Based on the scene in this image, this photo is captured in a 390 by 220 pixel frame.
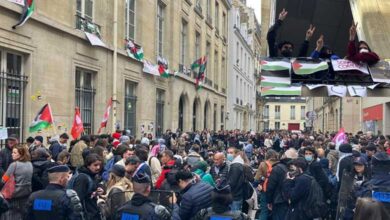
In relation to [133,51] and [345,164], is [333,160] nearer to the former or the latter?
[345,164]

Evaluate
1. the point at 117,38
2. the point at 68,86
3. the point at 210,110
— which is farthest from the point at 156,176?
the point at 210,110

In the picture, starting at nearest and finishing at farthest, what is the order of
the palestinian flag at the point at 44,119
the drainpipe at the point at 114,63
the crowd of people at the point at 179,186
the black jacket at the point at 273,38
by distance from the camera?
the crowd of people at the point at 179,186 < the black jacket at the point at 273,38 < the palestinian flag at the point at 44,119 < the drainpipe at the point at 114,63

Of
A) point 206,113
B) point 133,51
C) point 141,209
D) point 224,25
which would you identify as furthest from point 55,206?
point 224,25

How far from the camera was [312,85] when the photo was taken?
32.3 ft

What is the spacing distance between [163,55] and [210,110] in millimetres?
13067

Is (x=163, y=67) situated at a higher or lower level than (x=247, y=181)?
higher

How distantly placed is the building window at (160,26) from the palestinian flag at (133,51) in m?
3.82

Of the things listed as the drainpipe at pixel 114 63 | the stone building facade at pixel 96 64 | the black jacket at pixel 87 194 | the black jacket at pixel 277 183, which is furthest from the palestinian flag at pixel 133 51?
the black jacket at pixel 87 194

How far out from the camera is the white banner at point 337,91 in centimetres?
959

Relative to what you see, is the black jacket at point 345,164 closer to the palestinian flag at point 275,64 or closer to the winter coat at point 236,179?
the winter coat at point 236,179

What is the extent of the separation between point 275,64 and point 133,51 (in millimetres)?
12025

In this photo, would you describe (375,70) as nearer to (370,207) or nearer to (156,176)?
(156,176)

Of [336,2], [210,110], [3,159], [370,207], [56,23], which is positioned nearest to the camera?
[370,207]

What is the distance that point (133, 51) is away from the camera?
20859 millimetres
